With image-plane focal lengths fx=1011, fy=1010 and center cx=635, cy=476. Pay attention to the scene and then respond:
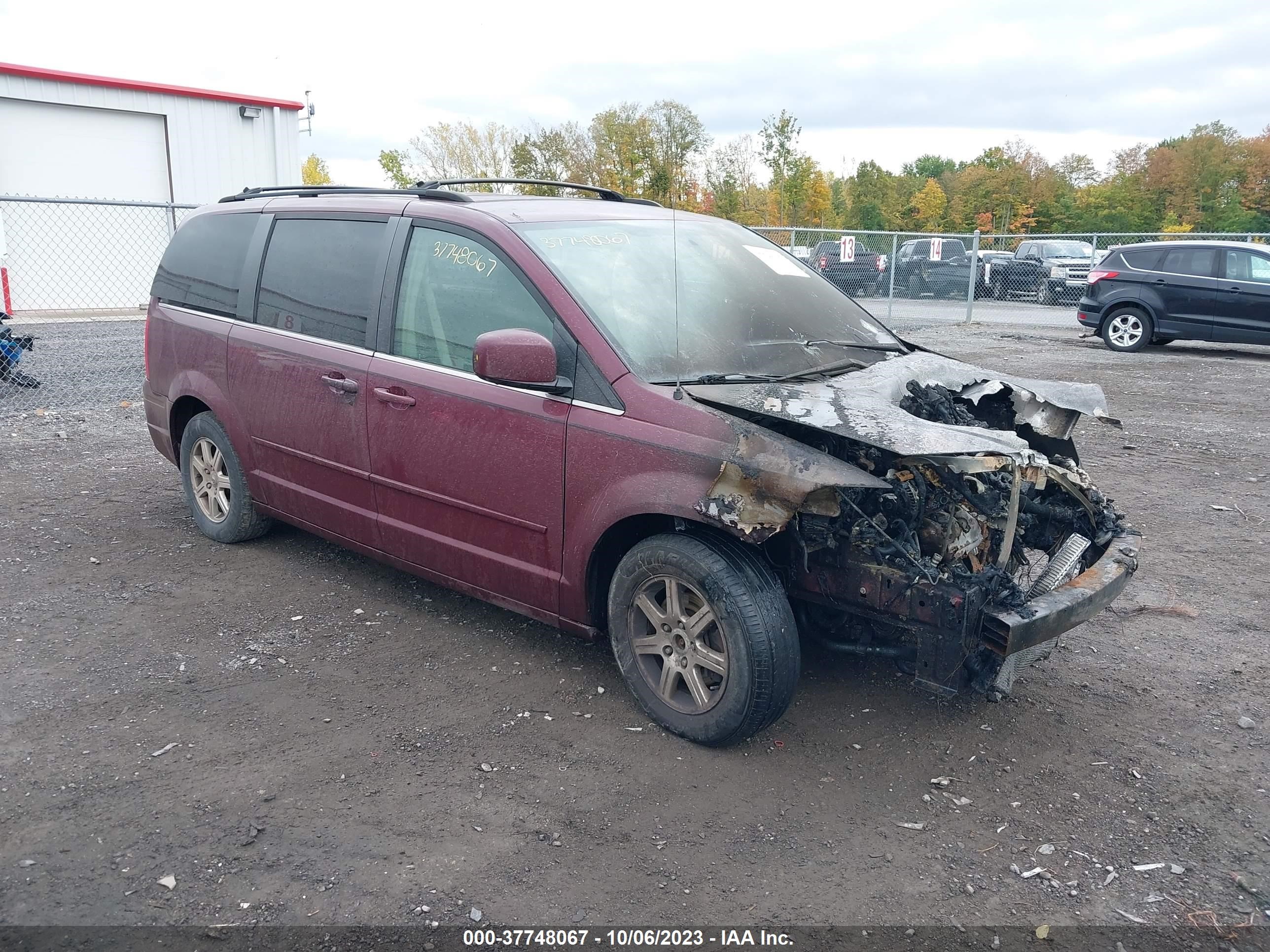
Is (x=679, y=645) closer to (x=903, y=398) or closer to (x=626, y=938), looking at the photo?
(x=626, y=938)

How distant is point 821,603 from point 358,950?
1.79 metres

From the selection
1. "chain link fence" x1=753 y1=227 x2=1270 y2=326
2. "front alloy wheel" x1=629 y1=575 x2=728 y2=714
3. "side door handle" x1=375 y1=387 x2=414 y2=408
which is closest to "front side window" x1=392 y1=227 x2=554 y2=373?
"side door handle" x1=375 y1=387 x2=414 y2=408

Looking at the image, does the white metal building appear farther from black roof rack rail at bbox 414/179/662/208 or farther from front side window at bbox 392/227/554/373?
front side window at bbox 392/227/554/373

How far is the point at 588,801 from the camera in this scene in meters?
3.22

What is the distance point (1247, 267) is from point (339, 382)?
13957 millimetres

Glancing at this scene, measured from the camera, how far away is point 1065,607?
328cm

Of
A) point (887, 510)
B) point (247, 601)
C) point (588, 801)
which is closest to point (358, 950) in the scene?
point (588, 801)

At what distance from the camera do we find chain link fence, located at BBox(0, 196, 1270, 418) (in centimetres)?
1345

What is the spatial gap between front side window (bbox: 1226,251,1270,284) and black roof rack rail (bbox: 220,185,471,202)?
13237 millimetres

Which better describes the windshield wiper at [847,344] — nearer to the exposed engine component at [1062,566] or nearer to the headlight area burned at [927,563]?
the headlight area burned at [927,563]

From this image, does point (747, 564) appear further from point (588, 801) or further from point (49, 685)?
point (49, 685)

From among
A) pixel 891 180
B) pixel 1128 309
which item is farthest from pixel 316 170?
pixel 1128 309

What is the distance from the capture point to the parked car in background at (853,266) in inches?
808

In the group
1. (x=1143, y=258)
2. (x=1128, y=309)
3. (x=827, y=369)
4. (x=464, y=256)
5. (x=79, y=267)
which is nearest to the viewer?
(x=827, y=369)
